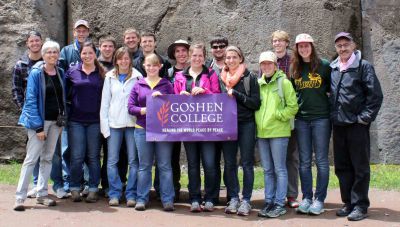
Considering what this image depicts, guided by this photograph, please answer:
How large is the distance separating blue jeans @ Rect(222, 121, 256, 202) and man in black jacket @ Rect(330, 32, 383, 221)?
92cm

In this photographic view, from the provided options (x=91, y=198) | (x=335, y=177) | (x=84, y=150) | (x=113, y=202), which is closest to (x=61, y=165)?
(x=84, y=150)

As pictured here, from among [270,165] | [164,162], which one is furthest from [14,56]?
[270,165]

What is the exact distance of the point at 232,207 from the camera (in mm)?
6031

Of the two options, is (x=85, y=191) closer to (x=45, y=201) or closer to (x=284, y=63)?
(x=45, y=201)

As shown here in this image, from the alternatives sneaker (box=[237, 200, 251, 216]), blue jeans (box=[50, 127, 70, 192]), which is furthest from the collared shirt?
blue jeans (box=[50, 127, 70, 192])

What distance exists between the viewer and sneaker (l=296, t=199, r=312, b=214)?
19.6ft

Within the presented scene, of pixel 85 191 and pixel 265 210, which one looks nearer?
pixel 265 210

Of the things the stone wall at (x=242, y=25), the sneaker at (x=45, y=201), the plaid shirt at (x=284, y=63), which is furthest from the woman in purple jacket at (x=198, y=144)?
the stone wall at (x=242, y=25)

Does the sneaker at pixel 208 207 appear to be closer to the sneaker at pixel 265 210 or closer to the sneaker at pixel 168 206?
the sneaker at pixel 168 206

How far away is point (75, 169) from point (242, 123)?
207 cm

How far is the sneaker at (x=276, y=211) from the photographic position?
586 cm

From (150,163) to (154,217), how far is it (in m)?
0.65

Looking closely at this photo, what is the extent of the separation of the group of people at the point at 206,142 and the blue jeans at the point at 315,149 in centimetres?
1

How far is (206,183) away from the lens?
6.20 m
